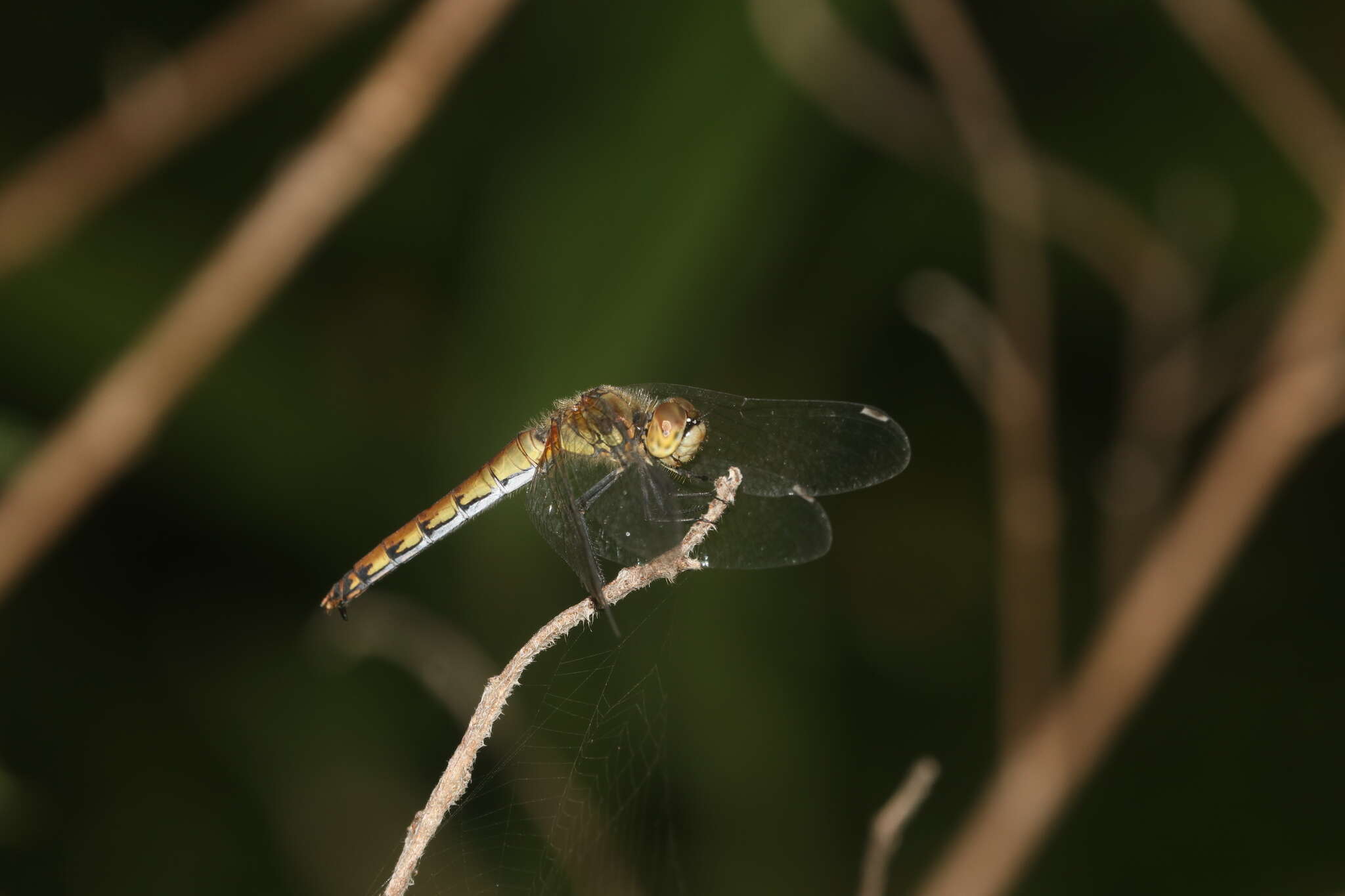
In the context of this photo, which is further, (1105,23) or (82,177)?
(1105,23)

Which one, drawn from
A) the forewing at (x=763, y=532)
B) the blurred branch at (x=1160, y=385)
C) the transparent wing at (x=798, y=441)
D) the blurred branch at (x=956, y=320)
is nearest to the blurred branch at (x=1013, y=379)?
the blurred branch at (x=956, y=320)

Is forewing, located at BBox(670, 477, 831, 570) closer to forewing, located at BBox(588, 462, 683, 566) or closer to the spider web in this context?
forewing, located at BBox(588, 462, 683, 566)

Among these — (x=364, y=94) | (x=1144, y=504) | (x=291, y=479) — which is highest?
(x=364, y=94)

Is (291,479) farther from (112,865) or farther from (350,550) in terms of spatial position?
(112,865)

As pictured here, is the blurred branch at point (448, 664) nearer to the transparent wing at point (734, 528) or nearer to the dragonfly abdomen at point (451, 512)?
the dragonfly abdomen at point (451, 512)

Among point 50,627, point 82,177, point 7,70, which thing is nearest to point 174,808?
point 50,627

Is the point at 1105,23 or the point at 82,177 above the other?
the point at 82,177

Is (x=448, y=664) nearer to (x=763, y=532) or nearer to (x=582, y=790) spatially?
(x=582, y=790)

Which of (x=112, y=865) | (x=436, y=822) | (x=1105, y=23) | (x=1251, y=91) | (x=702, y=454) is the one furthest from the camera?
(x=1105, y=23)
